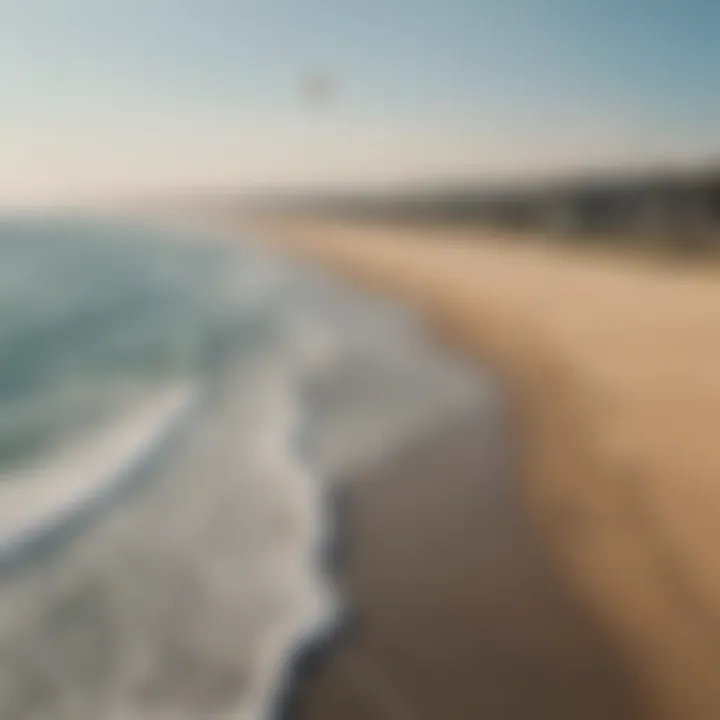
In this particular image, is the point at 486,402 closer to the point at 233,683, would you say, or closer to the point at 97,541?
the point at 97,541

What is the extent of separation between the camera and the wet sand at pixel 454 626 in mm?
3607

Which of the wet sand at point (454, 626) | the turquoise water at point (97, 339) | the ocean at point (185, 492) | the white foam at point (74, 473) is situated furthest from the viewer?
the turquoise water at point (97, 339)

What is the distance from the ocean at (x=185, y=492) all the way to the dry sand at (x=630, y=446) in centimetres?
122

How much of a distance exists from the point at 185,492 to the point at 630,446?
149 inches

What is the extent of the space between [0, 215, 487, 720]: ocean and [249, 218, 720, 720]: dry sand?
122cm

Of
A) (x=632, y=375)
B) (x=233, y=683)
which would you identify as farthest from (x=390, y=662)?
(x=632, y=375)

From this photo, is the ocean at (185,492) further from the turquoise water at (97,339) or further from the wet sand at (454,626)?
the wet sand at (454,626)

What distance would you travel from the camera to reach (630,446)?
6.64 metres

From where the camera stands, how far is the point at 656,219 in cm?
3572

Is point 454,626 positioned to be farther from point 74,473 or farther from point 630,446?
point 74,473

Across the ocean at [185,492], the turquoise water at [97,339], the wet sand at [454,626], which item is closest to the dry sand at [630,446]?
the wet sand at [454,626]

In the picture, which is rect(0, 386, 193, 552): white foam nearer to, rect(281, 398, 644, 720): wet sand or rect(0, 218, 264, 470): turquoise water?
rect(0, 218, 264, 470): turquoise water

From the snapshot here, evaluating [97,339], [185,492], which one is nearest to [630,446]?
[185,492]

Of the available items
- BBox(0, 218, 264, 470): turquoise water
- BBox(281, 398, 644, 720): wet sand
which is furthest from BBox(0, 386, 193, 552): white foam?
BBox(281, 398, 644, 720): wet sand
